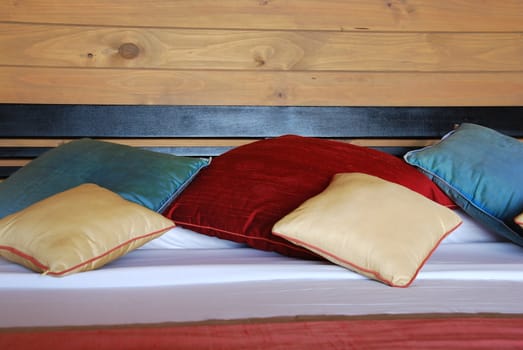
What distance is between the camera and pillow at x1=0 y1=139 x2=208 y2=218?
1717 mm

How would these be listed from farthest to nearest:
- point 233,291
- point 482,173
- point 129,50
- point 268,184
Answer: point 129,50 < point 482,173 < point 268,184 < point 233,291

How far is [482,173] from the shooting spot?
1814 mm

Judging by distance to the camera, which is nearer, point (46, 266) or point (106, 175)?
point (46, 266)

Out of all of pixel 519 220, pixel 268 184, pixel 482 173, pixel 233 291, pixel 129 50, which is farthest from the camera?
pixel 129 50

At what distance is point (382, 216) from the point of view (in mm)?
A: 1429

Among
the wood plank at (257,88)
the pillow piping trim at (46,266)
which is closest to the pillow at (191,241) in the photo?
the pillow piping trim at (46,266)

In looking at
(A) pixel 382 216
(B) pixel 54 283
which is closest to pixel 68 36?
(B) pixel 54 283

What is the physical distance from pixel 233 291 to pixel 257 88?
1.22 meters

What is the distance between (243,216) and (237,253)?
10 centimetres

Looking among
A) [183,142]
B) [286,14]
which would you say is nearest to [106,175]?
[183,142]

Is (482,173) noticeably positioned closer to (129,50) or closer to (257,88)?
(257,88)

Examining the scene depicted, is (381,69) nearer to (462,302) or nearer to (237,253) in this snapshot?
(237,253)

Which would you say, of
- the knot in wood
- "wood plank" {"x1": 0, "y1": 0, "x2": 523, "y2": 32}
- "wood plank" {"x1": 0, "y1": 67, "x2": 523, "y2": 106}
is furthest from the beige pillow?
the knot in wood

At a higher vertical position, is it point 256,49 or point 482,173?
point 256,49
